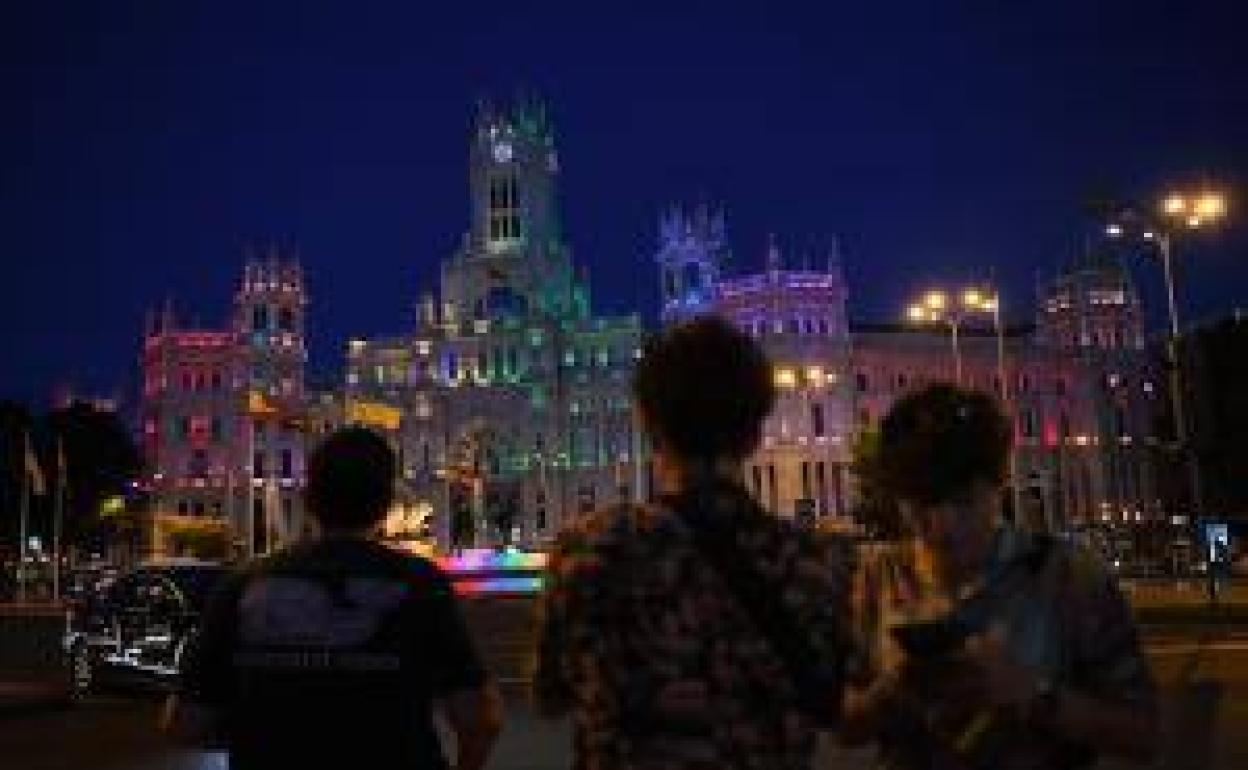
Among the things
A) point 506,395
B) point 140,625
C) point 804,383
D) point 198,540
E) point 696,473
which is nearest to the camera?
point 696,473

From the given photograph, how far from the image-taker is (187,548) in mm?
81375

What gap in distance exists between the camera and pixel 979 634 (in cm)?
336

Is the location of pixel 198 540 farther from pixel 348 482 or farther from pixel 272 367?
pixel 348 482

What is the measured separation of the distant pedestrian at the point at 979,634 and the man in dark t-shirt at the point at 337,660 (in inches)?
53.7

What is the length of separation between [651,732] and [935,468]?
1.11 m

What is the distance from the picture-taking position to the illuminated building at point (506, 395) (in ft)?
369

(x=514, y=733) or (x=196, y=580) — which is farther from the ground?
(x=196, y=580)

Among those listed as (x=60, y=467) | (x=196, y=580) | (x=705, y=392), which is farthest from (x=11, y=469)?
(x=705, y=392)

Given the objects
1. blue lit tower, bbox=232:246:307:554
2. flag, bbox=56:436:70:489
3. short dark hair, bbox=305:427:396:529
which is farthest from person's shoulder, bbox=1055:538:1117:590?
blue lit tower, bbox=232:246:307:554

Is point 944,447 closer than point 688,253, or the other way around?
point 944,447

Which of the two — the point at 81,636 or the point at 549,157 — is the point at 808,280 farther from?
the point at 81,636

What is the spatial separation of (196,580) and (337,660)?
17188 mm

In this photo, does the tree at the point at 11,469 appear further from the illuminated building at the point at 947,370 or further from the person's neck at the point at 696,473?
the person's neck at the point at 696,473

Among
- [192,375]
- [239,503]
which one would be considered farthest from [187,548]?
[192,375]
